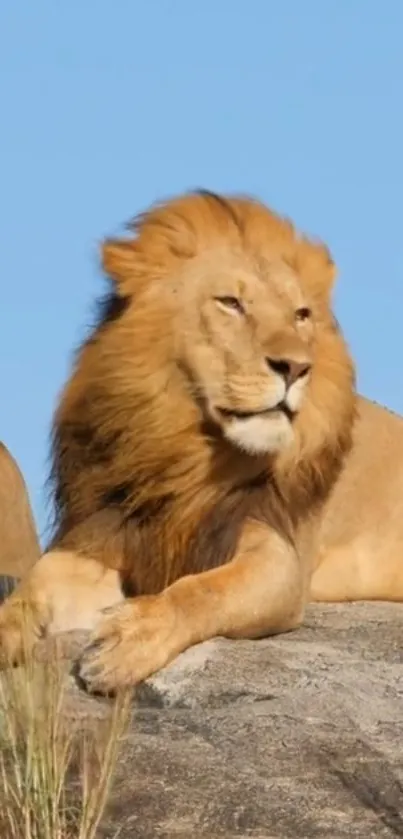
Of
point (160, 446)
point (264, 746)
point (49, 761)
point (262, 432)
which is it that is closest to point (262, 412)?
point (262, 432)

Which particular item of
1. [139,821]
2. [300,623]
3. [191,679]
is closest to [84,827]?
[139,821]

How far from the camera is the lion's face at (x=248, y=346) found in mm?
4598

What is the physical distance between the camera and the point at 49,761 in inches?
132

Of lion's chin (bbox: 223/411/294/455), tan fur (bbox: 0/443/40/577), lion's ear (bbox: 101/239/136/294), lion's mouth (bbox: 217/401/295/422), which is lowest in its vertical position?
tan fur (bbox: 0/443/40/577)

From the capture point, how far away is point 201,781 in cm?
349

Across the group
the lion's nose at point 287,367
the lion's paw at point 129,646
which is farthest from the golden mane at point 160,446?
the lion's paw at point 129,646

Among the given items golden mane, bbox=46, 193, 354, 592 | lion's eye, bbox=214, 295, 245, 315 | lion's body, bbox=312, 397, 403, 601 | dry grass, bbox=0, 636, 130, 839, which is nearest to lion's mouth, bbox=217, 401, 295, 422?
golden mane, bbox=46, 193, 354, 592

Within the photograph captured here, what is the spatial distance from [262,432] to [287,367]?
166 millimetres

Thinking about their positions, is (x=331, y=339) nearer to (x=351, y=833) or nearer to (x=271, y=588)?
(x=271, y=588)

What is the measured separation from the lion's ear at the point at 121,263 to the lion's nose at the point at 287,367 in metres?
0.60

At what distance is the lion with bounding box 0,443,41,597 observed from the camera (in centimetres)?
721

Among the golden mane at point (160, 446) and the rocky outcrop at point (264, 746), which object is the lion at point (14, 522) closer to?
the golden mane at point (160, 446)

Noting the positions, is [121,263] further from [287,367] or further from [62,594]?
[62,594]

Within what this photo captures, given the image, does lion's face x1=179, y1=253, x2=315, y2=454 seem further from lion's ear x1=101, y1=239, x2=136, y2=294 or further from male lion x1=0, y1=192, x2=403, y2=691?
lion's ear x1=101, y1=239, x2=136, y2=294
